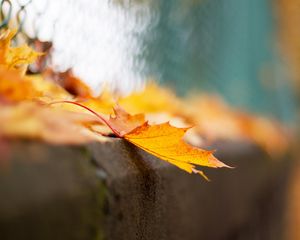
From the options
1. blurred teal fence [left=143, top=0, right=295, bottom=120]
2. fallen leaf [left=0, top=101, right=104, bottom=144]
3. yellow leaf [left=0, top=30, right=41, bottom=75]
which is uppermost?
fallen leaf [left=0, top=101, right=104, bottom=144]

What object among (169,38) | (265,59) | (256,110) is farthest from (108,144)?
(265,59)

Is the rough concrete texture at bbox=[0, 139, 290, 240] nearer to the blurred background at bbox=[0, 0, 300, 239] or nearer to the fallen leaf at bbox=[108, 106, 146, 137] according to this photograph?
the fallen leaf at bbox=[108, 106, 146, 137]

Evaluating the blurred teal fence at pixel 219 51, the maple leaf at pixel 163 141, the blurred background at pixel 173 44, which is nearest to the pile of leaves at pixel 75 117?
the maple leaf at pixel 163 141

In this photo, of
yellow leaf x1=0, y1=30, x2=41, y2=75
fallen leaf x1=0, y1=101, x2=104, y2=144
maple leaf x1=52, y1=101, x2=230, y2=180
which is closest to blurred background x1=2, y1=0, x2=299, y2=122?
yellow leaf x1=0, y1=30, x2=41, y2=75

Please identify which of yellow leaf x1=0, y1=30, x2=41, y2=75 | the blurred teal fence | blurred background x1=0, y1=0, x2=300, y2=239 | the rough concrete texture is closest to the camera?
the rough concrete texture

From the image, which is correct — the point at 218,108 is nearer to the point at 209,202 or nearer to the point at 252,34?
the point at 209,202

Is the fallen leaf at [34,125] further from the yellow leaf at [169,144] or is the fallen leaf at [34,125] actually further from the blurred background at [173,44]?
the blurred background at [173,44]

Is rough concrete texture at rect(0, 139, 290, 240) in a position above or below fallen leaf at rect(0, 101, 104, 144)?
below

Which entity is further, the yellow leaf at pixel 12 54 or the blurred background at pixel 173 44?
the blurred background at pixel 173 44
